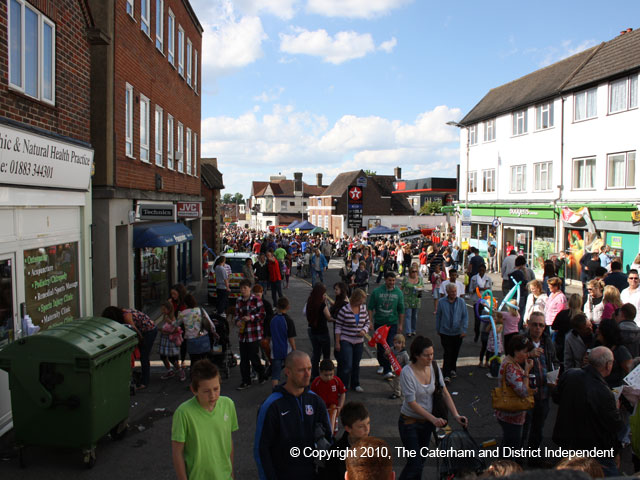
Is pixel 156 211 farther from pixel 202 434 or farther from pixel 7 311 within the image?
pixel 202 434

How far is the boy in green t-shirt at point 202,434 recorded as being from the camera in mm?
3982

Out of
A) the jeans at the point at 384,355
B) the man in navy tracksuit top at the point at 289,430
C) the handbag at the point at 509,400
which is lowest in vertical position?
the jeans at the point at 384,355

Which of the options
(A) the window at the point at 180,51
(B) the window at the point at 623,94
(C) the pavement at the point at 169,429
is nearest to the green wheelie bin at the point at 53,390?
(C) the pavement at the point at 169,429

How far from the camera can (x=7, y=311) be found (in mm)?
7301

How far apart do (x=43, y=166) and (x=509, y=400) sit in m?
7.36

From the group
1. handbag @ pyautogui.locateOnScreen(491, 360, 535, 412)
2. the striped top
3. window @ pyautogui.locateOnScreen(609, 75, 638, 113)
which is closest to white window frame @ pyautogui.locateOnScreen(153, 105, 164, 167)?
the striped top

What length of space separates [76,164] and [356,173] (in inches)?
2300

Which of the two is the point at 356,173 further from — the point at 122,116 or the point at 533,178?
the point at 122,116

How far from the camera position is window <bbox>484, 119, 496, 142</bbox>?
32000 millimetres

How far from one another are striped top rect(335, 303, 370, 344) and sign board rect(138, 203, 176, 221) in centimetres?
682

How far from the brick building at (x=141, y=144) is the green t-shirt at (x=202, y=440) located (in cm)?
808

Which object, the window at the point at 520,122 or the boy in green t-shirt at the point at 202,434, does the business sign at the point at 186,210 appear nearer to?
the boy in green t-shirt at the point at 202,434

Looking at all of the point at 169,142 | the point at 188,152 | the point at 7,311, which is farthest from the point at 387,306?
the point at 188,152

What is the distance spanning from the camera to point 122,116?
12328mm
